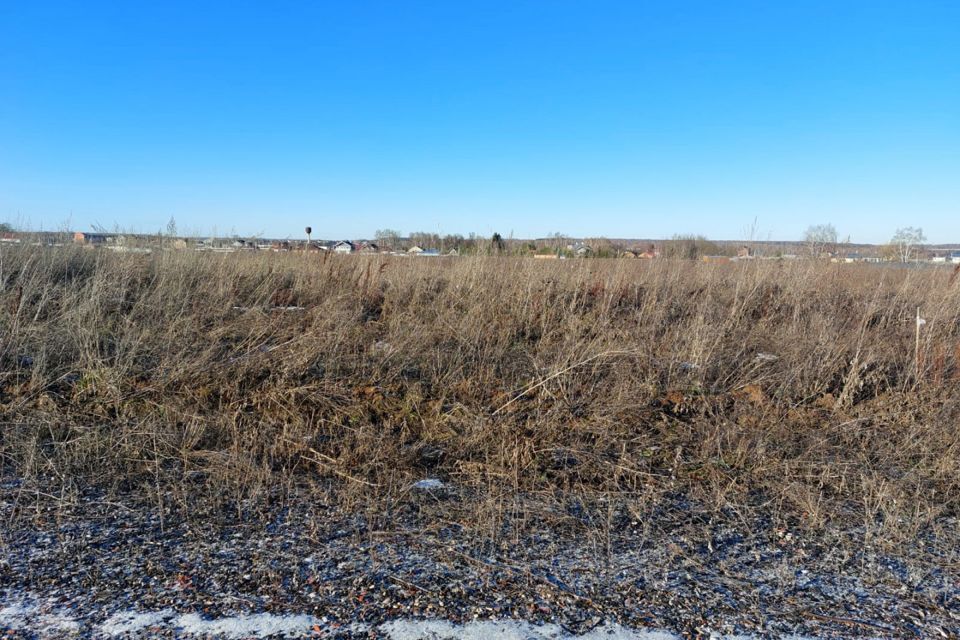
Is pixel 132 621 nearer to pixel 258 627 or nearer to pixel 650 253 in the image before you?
pixel 258 627

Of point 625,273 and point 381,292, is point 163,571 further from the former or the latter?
point 625,273

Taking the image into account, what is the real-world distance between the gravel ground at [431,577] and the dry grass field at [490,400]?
0.74 ft

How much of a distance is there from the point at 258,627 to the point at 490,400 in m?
2.59

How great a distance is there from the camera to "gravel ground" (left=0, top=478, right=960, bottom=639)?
194cm

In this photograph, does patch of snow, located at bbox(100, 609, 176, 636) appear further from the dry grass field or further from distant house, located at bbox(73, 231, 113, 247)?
distant house, located at bbox(73, 231, 113, 247)

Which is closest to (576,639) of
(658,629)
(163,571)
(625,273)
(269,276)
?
(658,629)

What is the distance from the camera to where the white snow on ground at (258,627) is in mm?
1871

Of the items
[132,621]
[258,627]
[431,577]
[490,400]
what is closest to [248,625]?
[258,627]

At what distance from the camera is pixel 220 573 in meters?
2.21

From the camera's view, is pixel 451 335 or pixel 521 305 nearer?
pixel 451 335

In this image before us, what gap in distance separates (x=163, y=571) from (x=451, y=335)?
151 inches

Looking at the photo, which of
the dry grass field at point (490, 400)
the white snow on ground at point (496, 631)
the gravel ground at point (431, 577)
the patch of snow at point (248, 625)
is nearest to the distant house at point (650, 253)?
the dry grass field at point (490, 400)

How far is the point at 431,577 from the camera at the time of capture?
2.22 metres

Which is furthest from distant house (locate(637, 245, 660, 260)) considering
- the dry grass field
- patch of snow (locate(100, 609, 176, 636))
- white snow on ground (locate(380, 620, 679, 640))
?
patch of snow (locate(100, 609, 176, 636))
